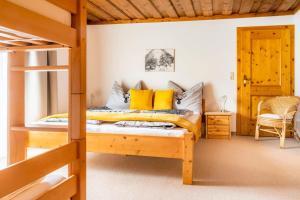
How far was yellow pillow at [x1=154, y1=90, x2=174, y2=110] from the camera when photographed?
15.7 ft

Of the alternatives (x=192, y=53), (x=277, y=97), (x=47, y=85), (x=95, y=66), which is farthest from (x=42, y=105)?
(x=277, y=97)

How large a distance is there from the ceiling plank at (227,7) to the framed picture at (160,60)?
1156 millimetres

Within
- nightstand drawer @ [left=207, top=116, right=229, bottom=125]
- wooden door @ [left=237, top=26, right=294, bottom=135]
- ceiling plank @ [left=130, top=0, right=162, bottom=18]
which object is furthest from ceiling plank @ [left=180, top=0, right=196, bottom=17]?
nightstand drawer @ [left=207, top=116, right=229, bottom=125]

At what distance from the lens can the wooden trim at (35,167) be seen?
1022 mm

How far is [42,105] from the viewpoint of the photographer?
4.36 metres

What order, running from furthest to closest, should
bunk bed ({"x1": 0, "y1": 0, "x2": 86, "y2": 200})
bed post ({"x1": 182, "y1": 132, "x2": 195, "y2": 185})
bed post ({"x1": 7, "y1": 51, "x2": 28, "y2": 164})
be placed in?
bed post ({"x1": 182, "y1": 132, "x2": 195, "y2": 185})
bed post ({"x1": 7, "y1": 51, "x2": 28, "y2": 164})
bunk bed ({"x1": 0, "y1": 0, "x2": 86, "y2": 200})

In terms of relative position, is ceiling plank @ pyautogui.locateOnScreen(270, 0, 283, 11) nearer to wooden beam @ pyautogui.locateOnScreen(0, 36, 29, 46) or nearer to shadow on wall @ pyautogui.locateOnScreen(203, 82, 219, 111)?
shadow on wall @ pyautogui.locateOnScreen(203, 82, 219, 111)

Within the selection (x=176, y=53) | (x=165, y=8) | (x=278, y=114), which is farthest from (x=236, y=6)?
(x=278, y=114)

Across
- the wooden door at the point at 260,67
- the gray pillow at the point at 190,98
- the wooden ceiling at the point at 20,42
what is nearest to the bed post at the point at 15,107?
the wooden ceiling at the point at 20,42

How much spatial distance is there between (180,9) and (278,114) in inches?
95.2

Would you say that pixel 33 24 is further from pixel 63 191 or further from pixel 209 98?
pixel 209 98

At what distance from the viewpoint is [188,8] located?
15.1 ft

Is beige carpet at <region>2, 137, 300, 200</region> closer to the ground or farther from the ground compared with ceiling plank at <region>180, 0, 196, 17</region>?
closer to the ground

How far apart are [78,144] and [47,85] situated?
3.37 meters
